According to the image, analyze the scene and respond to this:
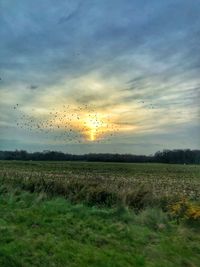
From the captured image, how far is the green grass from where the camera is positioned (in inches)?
337

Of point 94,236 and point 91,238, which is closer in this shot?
point 91,238

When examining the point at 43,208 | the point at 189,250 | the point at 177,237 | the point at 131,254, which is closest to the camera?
the point at 131,254

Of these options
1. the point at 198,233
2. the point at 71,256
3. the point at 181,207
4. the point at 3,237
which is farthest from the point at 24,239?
the point at 181,207

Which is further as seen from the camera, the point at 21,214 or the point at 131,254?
the point at 21,214

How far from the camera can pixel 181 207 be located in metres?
14.4

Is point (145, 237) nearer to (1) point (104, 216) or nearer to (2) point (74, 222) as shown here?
(2) point (74, 222)

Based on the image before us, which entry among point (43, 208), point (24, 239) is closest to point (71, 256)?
point (24, 239)

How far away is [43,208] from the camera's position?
43.1ft

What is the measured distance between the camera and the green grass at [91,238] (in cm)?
855

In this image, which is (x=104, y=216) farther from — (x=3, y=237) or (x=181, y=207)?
(x=3, y=237)

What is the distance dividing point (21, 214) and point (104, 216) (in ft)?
8.59

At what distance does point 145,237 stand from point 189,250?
107 centimetres

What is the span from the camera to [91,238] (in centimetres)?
1008

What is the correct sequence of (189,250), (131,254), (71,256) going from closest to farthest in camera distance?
(71,256)
(131,254)
(189,250)
